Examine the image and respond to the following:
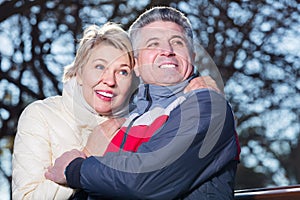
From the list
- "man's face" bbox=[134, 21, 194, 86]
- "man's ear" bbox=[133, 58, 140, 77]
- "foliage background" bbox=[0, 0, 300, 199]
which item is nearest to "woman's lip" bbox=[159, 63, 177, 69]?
"man's face" bbox=[134, 21, 194, 86]

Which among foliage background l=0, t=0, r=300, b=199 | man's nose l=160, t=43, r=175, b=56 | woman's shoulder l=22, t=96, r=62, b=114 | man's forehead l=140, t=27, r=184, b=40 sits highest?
man's forehead l=140, t=27, r=184, b=40

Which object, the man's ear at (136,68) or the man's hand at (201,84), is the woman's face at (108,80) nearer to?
the man's ear at (136,68)

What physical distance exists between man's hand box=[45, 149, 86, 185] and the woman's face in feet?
0.62

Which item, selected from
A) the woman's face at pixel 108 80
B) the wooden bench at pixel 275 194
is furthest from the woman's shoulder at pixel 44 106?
the wooden bench at pixel 275 194

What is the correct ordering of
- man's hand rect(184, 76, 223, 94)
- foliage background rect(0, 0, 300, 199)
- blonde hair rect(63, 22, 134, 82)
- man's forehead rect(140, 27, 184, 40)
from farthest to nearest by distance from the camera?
foliage background rect(0, 0, 300, 199) < blonde hair rect(63, 22, 134, 82) < man's forehead rect(140, 27, 184, 40) < man's hand rect(184, 76, 223, 94)

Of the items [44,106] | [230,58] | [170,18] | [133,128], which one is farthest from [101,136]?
→ [230,58]

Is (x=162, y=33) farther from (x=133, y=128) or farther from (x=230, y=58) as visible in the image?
(x=230, y=58)

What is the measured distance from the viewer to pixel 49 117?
179 cm

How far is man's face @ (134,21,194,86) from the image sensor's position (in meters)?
1.64

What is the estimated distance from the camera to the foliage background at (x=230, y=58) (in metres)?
3.64

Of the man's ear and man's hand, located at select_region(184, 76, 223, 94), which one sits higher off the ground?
the man's ear

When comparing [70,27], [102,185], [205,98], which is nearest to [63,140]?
[102,185]

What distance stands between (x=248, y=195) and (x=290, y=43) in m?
2.00

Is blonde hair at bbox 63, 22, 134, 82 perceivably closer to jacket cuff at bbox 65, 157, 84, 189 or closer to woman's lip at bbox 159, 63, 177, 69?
woman's lip at bbox 159, 63, 177, 69
